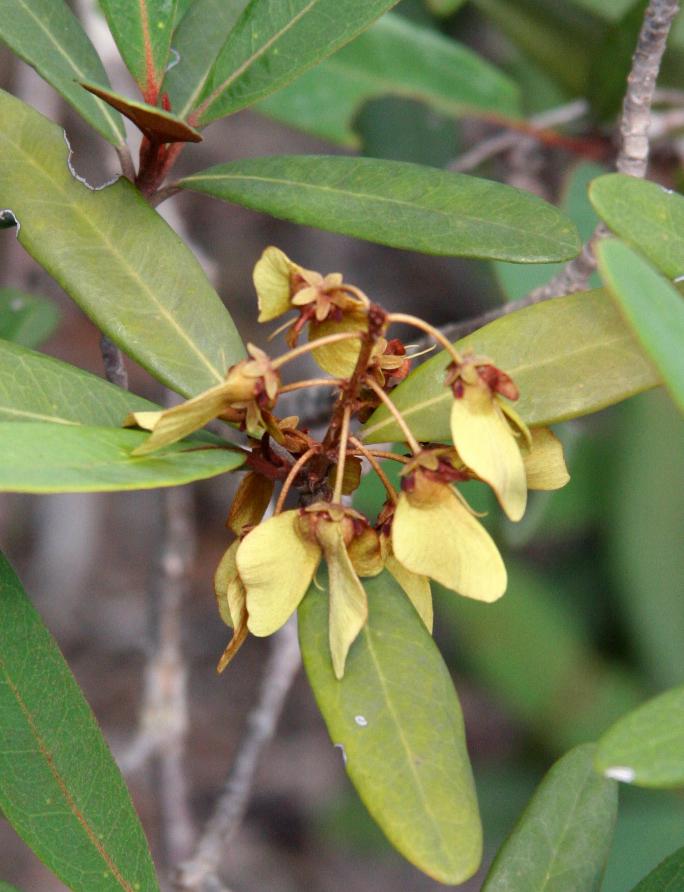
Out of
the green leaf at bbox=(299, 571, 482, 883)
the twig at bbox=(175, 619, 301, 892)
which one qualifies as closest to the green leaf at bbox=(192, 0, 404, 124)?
the green leaf at bbox=(299, 571, 482, 883)

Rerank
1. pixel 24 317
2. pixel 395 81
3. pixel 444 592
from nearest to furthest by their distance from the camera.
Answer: pixel 24 317 → pixel 395 81 → pixel 444 592

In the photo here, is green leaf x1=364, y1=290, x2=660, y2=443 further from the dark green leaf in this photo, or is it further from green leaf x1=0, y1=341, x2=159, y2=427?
the dark green leaf

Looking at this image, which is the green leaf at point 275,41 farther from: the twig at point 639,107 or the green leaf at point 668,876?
the green leaf at point 668,876

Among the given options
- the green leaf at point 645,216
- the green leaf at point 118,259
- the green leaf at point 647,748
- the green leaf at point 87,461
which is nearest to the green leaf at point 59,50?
the green leaf at point 118,259

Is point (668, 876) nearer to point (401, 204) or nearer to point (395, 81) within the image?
point (401, 204)

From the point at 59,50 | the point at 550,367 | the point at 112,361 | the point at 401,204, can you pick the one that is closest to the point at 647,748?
the point at 550,367
